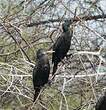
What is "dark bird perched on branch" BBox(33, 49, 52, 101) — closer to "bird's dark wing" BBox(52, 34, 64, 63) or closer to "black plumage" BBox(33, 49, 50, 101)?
"black plumage" BBox(33, 49, 50, 101)

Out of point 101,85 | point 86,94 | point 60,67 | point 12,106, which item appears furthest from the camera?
point 12,106

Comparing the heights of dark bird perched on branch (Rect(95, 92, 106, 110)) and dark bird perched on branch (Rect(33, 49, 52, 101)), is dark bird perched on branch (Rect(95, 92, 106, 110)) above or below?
below

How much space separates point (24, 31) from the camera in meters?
6.80

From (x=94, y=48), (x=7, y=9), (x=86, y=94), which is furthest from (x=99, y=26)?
(x=86, y=94)

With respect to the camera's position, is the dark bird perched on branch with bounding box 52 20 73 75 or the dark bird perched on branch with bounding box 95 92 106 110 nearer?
the dark bird perched on branch with bounding box 95 92 106 110

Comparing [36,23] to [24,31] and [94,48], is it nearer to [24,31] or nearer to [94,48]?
[24,31]

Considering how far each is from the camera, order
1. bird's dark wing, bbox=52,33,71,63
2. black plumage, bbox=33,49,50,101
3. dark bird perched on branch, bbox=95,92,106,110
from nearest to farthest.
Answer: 1. dark bird perched on branch, bbox=95,92,106,110
2. black plumage, bbox=33,49,50,101
3. bird's dark wing, bbox=52,33,71,63

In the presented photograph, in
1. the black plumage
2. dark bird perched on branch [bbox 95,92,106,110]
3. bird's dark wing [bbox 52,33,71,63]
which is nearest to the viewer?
dark bird perched on branch [bbox 95,92,106,110]

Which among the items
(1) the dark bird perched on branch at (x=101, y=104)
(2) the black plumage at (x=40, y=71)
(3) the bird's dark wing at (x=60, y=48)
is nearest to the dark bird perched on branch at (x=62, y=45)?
(3) the bird's dark wing at (x=60, y=48)

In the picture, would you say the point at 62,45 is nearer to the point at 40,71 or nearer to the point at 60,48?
the point at 60,48

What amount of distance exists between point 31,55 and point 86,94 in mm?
1602

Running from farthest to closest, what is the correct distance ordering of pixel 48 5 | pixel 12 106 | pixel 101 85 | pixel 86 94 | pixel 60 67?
1. pixel 12 106
2. pixel 48 5
3. pixel 101 85
4. pixel 86 94
5. pixel 60 67

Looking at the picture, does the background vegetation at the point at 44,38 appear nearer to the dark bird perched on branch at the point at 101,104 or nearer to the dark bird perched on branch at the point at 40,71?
the dark bird perched on branch at the point at 40,71

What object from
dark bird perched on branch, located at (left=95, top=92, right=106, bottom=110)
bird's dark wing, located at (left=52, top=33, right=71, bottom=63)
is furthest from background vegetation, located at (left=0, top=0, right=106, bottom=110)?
dark bird perched on branch, located at (left=95, top=92, right=106, bottom=110)
